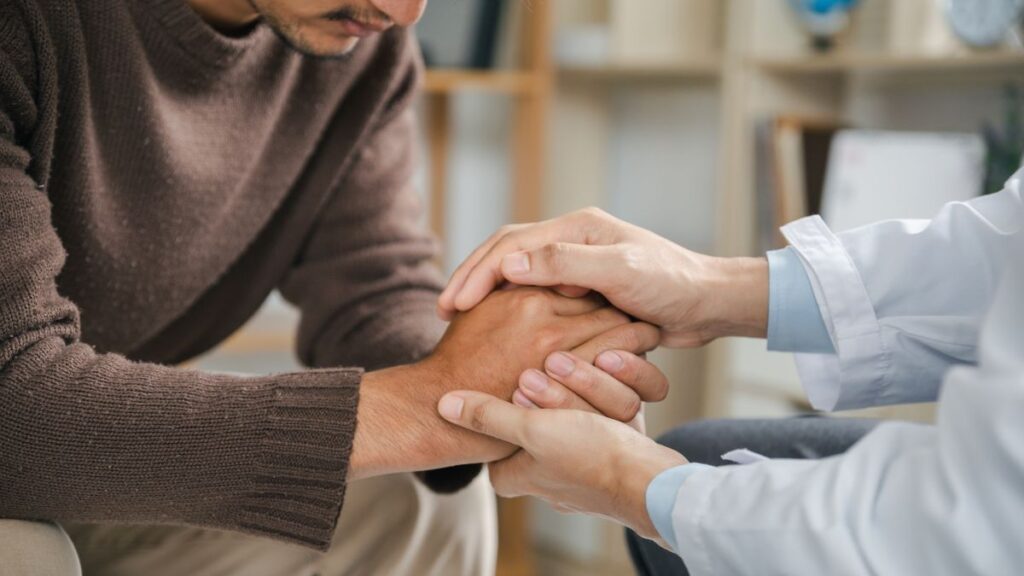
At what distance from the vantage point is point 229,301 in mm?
1562

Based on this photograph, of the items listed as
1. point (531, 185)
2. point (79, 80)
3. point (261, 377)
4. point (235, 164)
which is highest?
point (79, 80)

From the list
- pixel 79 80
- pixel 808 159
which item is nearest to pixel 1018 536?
pixel 79 80

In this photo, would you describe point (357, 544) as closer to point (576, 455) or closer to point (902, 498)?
point (576, 455)

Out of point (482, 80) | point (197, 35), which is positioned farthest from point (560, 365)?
point (482, 80)

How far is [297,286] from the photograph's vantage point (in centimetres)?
160

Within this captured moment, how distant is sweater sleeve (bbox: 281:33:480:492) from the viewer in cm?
152

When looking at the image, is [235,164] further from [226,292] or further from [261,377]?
[261,377]

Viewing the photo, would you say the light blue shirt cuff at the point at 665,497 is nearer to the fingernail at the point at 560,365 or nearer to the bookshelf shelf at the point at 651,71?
the fingernail at the point at 560,365

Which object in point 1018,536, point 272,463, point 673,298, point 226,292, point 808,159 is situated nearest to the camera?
point 1018,536

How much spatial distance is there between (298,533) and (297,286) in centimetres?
55

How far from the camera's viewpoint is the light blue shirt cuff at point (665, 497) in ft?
2.98

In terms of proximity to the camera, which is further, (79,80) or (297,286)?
(297,286)

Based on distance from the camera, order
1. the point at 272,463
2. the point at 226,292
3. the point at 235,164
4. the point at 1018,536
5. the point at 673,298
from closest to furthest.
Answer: the point at 1018,536, the point at 272,463, the point at 673,298, the point at 235,164, the point at 226,292

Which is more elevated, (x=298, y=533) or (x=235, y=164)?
(x=235, y=164)
